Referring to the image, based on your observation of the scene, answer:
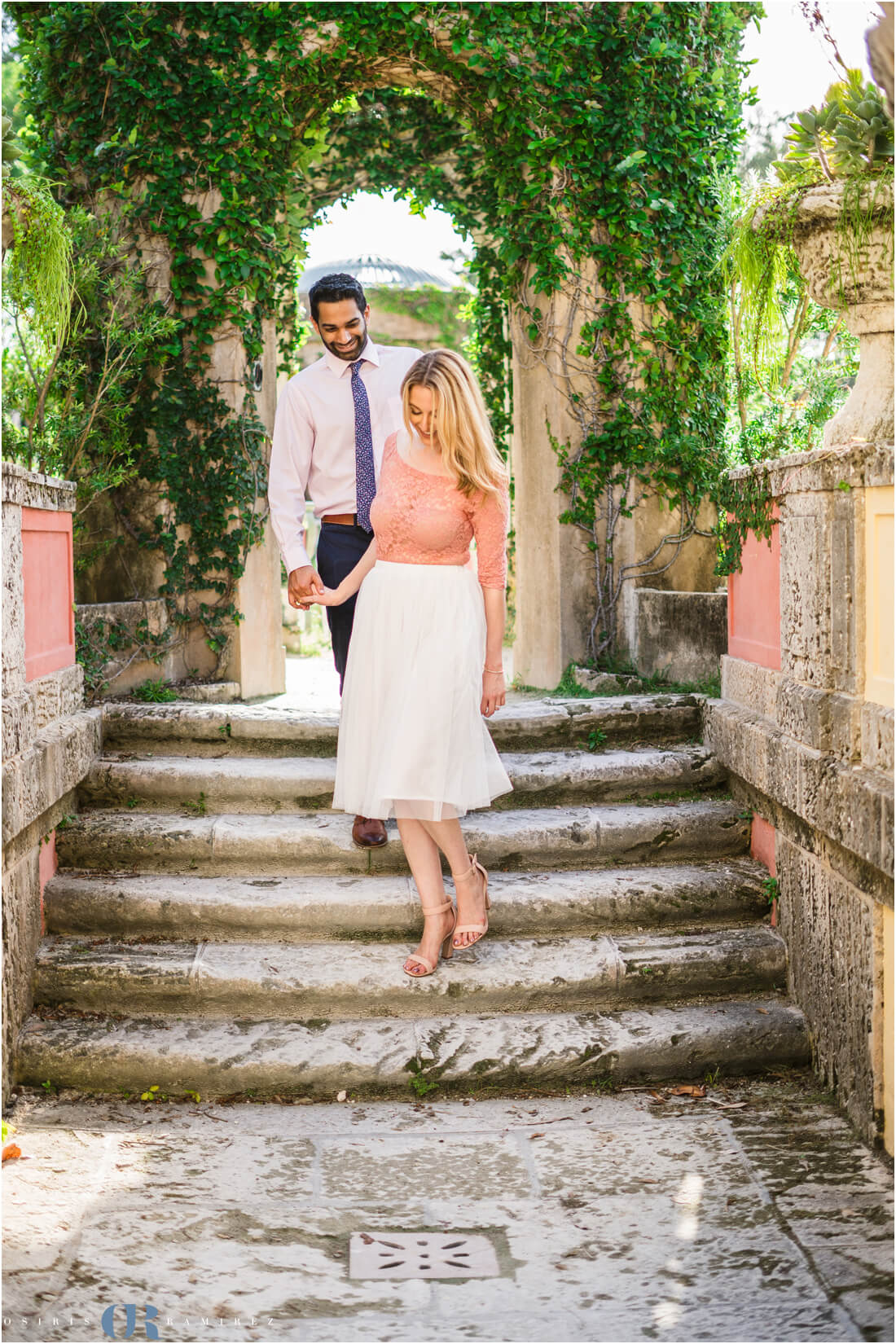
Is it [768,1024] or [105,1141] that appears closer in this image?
[105,1141]

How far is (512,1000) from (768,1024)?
0.79 meters

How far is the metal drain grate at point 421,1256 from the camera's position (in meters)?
2.59

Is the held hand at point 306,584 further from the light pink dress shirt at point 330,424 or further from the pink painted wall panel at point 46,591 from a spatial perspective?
the pink painted wall panel at point 46,591

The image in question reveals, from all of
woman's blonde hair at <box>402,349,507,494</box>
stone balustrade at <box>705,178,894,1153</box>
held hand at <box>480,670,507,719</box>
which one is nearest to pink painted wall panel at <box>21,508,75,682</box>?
woman's blonde hair at <box>402,349,507,494</box>

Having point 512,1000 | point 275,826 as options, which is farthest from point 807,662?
point 275,826

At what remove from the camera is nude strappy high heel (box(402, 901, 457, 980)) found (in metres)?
3.77

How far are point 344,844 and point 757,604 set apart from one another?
174 centimetres

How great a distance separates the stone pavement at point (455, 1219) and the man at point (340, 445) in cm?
129

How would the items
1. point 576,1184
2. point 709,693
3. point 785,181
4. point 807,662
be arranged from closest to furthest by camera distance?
point 576,1184 < point 807,662 < point 785,181 < point 709,693

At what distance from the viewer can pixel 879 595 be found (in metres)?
3.24

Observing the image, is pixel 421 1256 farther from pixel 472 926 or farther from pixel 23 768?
pixel 23 768

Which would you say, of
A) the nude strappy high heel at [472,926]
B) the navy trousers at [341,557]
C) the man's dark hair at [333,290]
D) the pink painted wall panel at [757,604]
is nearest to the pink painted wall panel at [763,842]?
the pink painted wall panel at [757,604]

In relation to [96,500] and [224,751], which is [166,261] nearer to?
[96,500]

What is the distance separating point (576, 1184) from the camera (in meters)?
2.97
